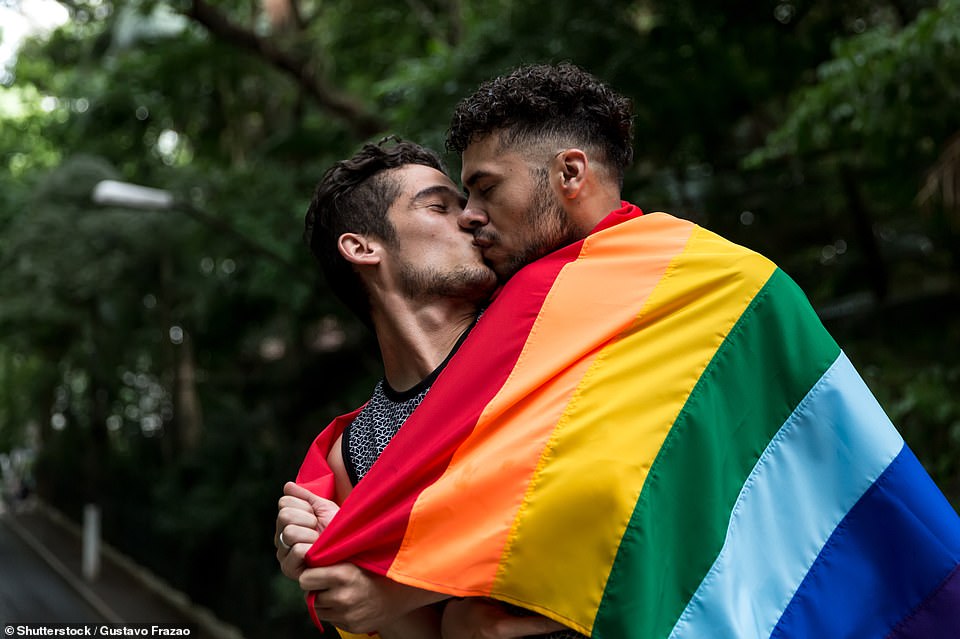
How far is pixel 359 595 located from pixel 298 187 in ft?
34.2

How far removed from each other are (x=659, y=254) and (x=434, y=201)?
2.03 feet

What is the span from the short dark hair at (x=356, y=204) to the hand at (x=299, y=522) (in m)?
0.51

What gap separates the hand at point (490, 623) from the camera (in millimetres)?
1880

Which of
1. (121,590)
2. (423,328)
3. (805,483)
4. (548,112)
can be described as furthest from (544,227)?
(121,590)

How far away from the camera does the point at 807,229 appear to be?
9719 mm

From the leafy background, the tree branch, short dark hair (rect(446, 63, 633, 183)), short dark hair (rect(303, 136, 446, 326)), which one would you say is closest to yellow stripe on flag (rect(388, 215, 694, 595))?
short dark hair (rect(446, 63, 633, 183))

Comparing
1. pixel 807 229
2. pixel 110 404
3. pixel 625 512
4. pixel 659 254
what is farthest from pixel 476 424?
pixel 110 404

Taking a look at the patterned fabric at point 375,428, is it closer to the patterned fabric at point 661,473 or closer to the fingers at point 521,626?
the patterned fabric at point 661,473

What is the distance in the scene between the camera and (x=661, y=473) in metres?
1.81

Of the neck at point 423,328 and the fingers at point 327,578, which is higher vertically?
the neck at point 423,328

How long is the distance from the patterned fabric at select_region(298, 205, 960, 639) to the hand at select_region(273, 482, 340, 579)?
2.5 inches

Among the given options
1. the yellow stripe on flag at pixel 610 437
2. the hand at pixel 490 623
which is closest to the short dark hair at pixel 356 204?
the yellow stripe on flag at pixel 610 437

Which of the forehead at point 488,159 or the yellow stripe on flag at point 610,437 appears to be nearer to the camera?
the yellow stripe on flag at point 610,437

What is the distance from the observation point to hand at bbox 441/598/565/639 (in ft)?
6.17
